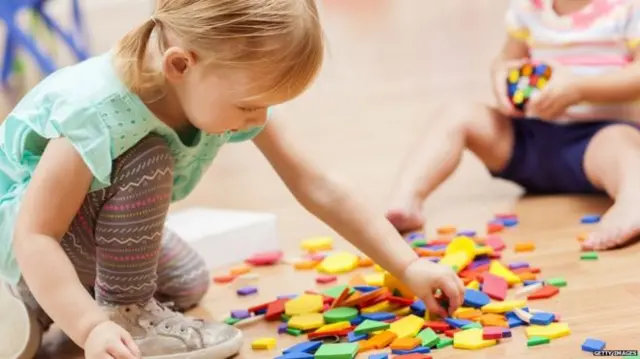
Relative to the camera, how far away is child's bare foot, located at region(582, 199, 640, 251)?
131 cm

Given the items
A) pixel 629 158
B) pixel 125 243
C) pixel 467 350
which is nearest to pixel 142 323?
pixel 125 243

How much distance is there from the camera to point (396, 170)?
1.89 meters

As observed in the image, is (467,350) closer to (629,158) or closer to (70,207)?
(70,207)

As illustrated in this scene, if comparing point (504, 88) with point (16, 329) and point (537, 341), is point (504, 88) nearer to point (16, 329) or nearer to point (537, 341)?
point (537, 341)

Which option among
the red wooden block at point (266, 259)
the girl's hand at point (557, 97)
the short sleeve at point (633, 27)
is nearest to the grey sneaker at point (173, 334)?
the red wooden block at point (266, 259)

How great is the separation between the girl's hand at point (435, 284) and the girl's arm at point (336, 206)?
2 cm

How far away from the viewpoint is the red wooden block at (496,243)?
137cm

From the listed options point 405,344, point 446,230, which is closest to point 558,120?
point 446,230

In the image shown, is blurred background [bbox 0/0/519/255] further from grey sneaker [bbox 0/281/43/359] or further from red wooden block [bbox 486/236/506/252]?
grey sneaker [bbox 0/281/43/359]

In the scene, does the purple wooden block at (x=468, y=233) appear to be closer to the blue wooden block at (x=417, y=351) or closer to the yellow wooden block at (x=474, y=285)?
the yellow wooden block at (x=474, y=285)

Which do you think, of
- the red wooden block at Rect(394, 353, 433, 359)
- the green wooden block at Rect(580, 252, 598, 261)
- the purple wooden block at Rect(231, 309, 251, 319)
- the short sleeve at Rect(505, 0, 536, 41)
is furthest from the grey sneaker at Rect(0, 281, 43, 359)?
the short sleeve at Rect(505, 0, 536, 41)

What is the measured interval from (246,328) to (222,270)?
0.86 ft

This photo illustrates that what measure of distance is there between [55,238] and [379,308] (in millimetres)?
381

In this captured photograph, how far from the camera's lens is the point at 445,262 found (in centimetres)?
129
